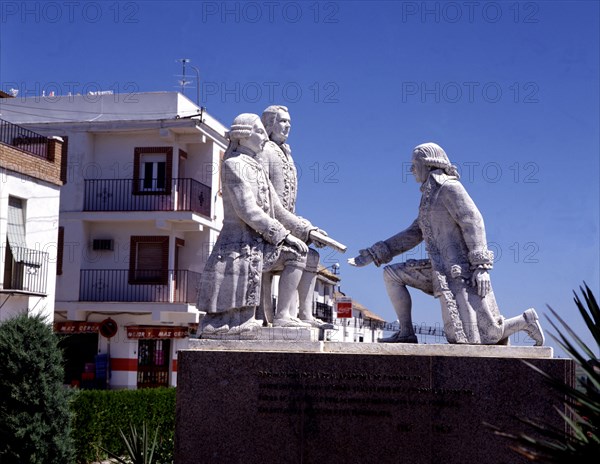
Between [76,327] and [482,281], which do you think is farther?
[76,327]

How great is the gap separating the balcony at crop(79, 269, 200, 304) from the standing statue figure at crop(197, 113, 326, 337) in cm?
2227

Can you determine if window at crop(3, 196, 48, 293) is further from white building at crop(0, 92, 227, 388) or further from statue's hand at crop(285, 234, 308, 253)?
statue's hand at crop(285, 234, 308, 253)

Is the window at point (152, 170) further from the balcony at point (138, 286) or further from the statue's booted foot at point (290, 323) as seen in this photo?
the statue's booted foot at point (290, 323)

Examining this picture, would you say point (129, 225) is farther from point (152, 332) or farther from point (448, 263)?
point (448, 263)

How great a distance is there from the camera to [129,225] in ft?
107

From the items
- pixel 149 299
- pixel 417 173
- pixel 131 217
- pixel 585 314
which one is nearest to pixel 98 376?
pixel 149 299

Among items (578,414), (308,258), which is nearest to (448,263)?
(308,258)

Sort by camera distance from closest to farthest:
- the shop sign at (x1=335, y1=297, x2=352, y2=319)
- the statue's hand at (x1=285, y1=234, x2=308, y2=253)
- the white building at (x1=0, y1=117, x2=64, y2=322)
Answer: the statue's hand at (x1=285, y1=234, x2=308, y2=253), the white building at (x1=0, y1=117, x2=64, y2=322), the shop sign at (x1=335, y1=297, x2=352, y2=319)

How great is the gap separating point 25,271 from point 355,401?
17581 millimetres

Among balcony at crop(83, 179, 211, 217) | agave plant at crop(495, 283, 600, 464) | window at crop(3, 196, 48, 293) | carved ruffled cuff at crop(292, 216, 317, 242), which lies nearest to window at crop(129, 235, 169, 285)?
balcony at crop(83, 179, 211, 217)

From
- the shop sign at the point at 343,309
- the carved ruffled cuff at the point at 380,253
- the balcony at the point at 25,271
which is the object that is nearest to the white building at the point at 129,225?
the shop sign at the point at 343,309

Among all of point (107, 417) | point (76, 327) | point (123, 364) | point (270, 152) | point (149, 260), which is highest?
point (149, 260)

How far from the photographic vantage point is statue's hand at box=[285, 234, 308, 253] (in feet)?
31.7

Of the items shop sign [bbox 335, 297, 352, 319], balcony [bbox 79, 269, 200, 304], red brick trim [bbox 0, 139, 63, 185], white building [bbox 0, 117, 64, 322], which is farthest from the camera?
balcony [bbox 79, 269, 200, 304]
